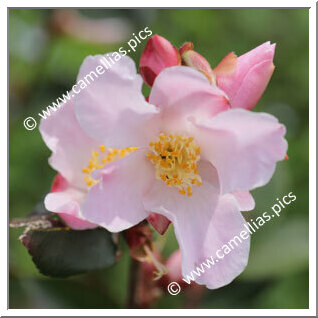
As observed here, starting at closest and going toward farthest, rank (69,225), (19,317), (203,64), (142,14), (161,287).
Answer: (203,64), (69,225), (19,317), (161,287), (142,14)

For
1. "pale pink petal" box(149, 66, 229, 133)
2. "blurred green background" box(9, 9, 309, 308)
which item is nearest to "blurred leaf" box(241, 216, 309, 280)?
"blurred green background" box(9, 9, 309, 308)

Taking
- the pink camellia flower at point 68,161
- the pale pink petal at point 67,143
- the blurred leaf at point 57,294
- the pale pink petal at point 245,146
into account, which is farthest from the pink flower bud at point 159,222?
the blurred leaf at point 57,294

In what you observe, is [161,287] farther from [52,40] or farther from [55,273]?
[52,40]

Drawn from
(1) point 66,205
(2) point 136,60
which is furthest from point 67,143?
(2) point 136,60

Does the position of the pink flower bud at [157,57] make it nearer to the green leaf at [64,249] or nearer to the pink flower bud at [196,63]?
the pink flower bud at [196,63]

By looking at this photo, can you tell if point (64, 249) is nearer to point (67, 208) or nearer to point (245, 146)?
point (67, 208)

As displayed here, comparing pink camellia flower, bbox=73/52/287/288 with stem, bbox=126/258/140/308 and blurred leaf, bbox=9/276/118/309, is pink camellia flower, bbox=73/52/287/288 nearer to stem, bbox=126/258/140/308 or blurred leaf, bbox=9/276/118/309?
stem, bbox=126/258/140/308

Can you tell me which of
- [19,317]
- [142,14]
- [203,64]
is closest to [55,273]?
[19,317]
